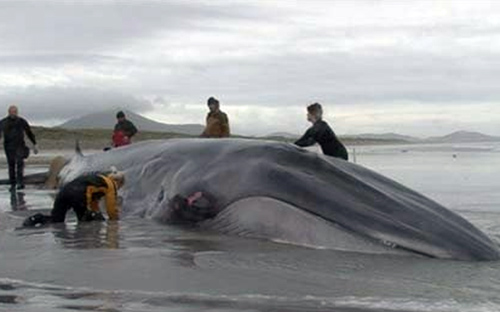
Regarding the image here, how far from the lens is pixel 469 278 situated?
6160 mm

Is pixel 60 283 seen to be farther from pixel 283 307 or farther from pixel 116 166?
pixel 116 166

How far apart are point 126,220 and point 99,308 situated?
425 cm

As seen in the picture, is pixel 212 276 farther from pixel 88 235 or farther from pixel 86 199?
pixel 86 199

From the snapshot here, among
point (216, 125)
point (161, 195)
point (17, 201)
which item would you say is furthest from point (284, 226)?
point (17, 201)

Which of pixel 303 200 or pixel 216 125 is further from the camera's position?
pixel 216 125

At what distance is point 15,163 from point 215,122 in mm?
5516

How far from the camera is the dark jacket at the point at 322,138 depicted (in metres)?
11.6

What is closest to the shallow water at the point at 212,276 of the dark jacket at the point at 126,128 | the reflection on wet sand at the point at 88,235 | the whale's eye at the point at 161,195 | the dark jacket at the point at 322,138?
the reflection on wet sand at the point at 88,235

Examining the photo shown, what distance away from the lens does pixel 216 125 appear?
1451cm

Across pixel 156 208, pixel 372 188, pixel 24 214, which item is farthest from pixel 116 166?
pixel 372 188

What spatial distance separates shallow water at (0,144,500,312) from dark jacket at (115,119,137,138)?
29.6 feet

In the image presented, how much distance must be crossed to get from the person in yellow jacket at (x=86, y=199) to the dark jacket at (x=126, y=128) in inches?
304

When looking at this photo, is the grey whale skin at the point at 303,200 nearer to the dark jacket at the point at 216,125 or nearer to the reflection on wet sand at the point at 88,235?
the reflection on wet sand at the point at 88,235

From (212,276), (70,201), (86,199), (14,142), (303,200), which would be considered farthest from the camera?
(14,142)
